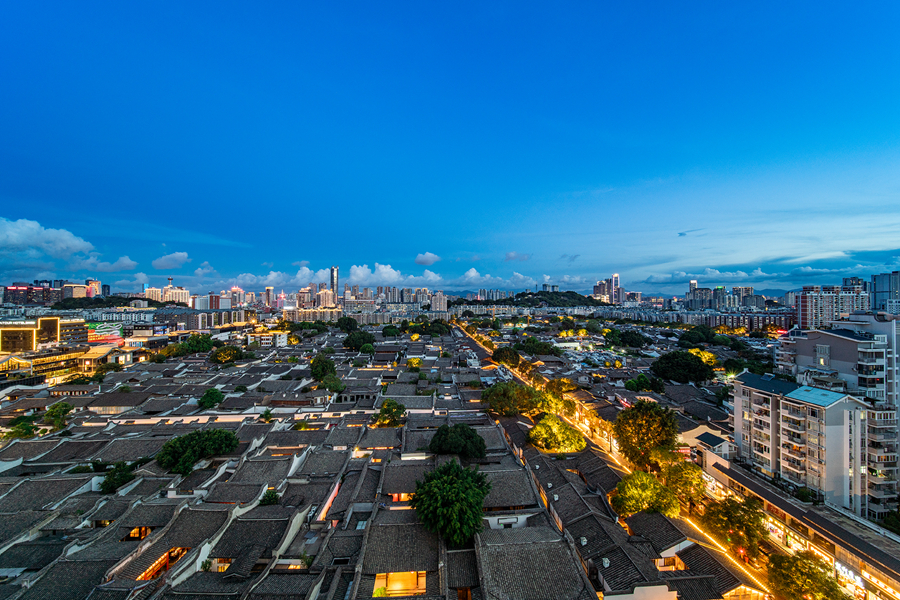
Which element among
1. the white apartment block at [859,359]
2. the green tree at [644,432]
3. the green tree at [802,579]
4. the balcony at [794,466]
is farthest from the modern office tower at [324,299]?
the green tree at [802,579]

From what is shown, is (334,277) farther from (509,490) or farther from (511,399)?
(509,490)

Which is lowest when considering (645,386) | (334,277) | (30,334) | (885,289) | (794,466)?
(645,386)

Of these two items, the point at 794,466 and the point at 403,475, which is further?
the point at 794,466

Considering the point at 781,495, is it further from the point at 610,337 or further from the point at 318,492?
the point at 610,337

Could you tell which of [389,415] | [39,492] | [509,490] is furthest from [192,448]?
[509,490]

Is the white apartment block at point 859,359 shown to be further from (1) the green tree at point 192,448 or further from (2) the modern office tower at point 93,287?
(2) the modern office tower at point 93,287

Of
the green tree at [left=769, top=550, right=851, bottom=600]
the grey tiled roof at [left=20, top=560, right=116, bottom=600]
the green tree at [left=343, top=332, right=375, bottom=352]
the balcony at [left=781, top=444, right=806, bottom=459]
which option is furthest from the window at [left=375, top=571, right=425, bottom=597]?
the green tree at [left=343, top=332, right=375, bottom=352]

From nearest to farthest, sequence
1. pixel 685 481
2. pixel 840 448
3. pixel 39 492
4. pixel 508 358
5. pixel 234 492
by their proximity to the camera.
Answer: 1. pixel 234 492
2. pixel 39 492
3. pixel 685 481
4. pixel 840 448
5. pixel 508 358
